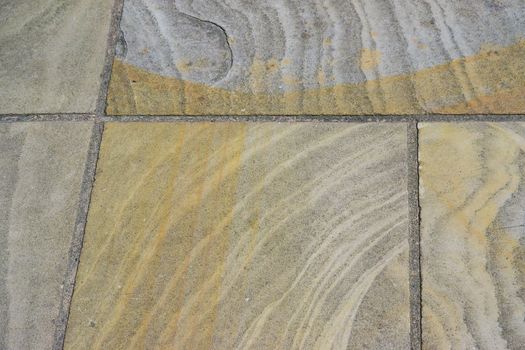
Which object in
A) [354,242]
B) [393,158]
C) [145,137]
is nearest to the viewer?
[354,242]

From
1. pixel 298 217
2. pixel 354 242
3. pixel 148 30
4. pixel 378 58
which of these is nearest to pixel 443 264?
pixel 354 242

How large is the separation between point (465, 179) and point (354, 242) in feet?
1.61

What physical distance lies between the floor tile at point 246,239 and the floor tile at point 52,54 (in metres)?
0.34

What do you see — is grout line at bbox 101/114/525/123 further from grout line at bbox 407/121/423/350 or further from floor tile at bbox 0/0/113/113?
floor tile at bbox 0/0/113/113

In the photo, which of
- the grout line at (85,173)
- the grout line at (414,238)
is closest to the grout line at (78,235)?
the grout line at (85,173)

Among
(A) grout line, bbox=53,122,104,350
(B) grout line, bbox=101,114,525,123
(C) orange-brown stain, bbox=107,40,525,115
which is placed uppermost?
(C) orange-brown stain, bbox=107,40,525,115

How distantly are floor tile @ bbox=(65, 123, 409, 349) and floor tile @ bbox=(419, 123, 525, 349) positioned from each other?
98 millimetres

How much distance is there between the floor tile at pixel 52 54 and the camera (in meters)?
3.02

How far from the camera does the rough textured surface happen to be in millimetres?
2510

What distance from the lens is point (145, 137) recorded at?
285 cm

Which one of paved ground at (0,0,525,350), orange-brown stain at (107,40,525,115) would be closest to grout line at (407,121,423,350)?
paved ground at (0,0,525,350)

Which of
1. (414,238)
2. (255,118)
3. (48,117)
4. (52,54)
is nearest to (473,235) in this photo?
(414,238)

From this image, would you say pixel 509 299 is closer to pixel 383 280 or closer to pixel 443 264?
pixel 443 264

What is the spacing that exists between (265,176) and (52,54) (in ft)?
4.01
